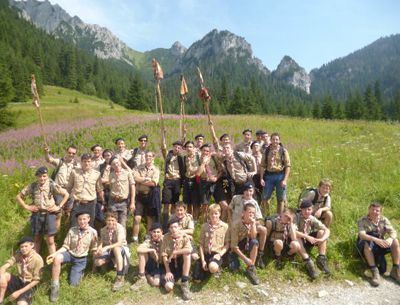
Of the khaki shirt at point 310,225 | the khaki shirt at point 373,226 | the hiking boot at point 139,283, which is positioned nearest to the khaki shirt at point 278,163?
the khaki shirt at point 310,225

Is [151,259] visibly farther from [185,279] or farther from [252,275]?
[252,275]

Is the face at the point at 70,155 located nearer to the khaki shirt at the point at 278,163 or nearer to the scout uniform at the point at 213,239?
the scout uniform at the point at 213,239

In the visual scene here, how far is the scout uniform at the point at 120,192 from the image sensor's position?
5344mm

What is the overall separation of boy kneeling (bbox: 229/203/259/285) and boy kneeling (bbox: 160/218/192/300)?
96 cm

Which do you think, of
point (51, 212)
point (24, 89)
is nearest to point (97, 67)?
point (24, 89)

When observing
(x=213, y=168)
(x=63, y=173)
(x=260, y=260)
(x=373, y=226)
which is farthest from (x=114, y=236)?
(x=373, y=226)

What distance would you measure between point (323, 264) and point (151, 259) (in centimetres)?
357

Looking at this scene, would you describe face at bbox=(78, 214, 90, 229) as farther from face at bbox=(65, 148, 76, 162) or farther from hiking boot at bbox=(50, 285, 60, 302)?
face at bbox=(65, 148, 76, 162)

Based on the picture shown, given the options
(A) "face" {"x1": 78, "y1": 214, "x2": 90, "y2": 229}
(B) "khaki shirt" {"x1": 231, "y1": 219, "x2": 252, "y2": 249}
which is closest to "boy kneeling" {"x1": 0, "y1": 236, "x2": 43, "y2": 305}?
(A) "face" {"x1": 78, "y1": 214, "x2": 90, "y2": 229}

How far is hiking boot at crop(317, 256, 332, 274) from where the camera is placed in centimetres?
440

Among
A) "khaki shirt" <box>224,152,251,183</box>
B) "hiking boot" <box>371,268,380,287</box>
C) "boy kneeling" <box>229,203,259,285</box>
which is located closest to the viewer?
"hiking boot" <box>371,268,380,287</box>

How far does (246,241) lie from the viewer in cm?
476

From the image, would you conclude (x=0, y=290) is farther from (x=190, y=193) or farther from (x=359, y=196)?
(x=359, y=196)

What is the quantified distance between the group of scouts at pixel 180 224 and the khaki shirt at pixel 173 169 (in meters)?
0.03
